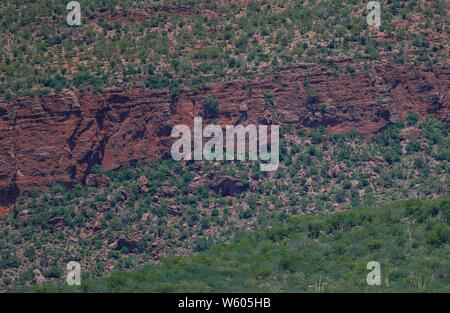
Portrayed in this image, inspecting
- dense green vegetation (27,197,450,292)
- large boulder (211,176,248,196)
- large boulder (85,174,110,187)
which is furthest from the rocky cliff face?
dense green vegetation (27,197,450,292)

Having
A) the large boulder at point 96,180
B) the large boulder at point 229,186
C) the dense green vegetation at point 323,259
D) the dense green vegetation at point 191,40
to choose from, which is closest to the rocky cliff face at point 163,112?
the large boulder at point 96,180

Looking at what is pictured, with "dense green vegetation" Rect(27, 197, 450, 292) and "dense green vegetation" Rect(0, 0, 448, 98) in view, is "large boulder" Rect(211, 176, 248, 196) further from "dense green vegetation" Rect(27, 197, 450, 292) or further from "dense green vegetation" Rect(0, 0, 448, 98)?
"dense green vegetation" Rect(27, 197, 450, 292)

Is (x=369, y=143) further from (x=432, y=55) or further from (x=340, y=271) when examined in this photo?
(x=340, y=271)

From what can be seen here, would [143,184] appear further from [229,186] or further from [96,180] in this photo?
[229,186]

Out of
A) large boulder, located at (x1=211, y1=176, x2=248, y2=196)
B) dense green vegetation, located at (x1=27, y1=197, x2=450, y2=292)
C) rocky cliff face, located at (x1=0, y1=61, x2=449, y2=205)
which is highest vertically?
rocky cliff face, located at (x1=0, y1=61, x2=449, y2=205)

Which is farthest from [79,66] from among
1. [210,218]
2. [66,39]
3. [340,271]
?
[340,271]
